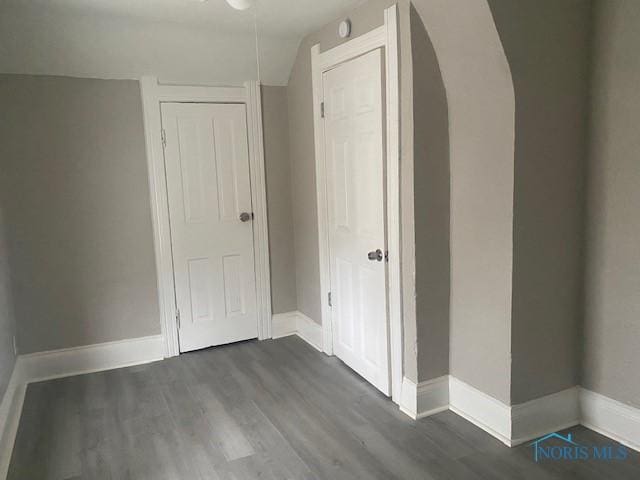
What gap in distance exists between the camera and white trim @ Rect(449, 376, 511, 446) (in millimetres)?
2451

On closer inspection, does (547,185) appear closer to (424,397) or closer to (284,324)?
(424,397)

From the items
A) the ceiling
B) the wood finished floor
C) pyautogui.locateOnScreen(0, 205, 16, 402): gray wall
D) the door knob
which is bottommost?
the wood finished floor

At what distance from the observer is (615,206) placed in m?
2.33

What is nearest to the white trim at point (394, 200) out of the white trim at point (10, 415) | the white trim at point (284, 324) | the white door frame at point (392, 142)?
the white door frame at point (392, 142)

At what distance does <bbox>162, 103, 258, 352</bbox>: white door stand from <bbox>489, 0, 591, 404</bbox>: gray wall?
2.15 meters

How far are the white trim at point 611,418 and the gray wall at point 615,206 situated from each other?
4 cm

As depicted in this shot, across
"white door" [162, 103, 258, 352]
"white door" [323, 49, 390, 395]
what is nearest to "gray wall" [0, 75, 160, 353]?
"white door" [162, 103, 258, 352]

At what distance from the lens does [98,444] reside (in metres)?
2.60

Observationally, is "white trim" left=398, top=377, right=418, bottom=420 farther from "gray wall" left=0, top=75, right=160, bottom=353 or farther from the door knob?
"gray wall" left=0, top=75, right=160, bottom=353

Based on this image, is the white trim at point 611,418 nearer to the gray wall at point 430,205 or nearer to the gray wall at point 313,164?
the gray wall at point 430,205

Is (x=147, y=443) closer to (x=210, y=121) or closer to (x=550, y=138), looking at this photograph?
(x=210, y=121)

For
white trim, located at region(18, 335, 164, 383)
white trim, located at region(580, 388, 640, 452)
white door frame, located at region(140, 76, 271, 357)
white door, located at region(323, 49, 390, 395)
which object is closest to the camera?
white trim, located at region(580, 388, 640, 452)

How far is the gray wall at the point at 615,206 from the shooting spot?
2223mm

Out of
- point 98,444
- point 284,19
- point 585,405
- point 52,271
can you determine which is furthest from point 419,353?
point 52,271
